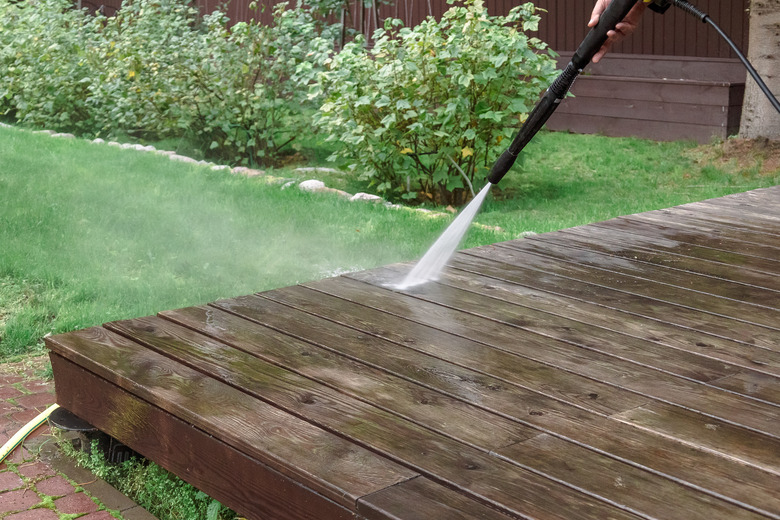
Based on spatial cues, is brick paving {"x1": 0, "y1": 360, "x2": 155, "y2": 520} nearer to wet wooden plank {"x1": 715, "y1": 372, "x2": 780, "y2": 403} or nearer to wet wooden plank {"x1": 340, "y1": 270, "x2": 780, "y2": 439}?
wet wooden plank {"x1": 340, "y1": 270, "x2": 780, "y2": 439}

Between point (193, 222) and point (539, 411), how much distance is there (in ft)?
12.9

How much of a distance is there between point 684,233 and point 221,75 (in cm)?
540

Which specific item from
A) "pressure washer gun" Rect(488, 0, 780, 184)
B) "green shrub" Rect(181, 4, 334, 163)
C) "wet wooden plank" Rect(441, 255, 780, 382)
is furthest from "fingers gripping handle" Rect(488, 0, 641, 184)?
"green shrub" Rect(181, 4, 334, 163)

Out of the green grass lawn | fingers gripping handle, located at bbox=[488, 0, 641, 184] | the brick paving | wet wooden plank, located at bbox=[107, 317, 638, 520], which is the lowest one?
the brick paving

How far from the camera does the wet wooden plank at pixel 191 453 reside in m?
1.85

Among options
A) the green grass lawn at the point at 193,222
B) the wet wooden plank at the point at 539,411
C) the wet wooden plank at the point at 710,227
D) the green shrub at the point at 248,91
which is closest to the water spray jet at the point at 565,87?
the wet wooden plank at the point at 539,411

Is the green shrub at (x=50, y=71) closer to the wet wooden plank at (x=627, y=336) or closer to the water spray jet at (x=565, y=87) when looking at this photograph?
the water spray jet at (x=565, y=87)

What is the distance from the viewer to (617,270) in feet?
11.1

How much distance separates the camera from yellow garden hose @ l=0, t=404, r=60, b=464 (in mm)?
2730

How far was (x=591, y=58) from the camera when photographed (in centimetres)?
283

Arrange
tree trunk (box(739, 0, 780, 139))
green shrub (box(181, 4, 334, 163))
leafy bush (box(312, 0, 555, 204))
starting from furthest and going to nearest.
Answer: green shrub (box(181, 4, 334, 163))
tree trunk (box(739, 0, 780, 139))
leafy bush (box(312, 0, 555, 204))

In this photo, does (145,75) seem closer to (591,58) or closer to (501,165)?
(501,165)

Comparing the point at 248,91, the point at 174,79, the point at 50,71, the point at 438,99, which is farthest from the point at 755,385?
the point at 50,71

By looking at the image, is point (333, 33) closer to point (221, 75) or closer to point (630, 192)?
point (221, 75)
